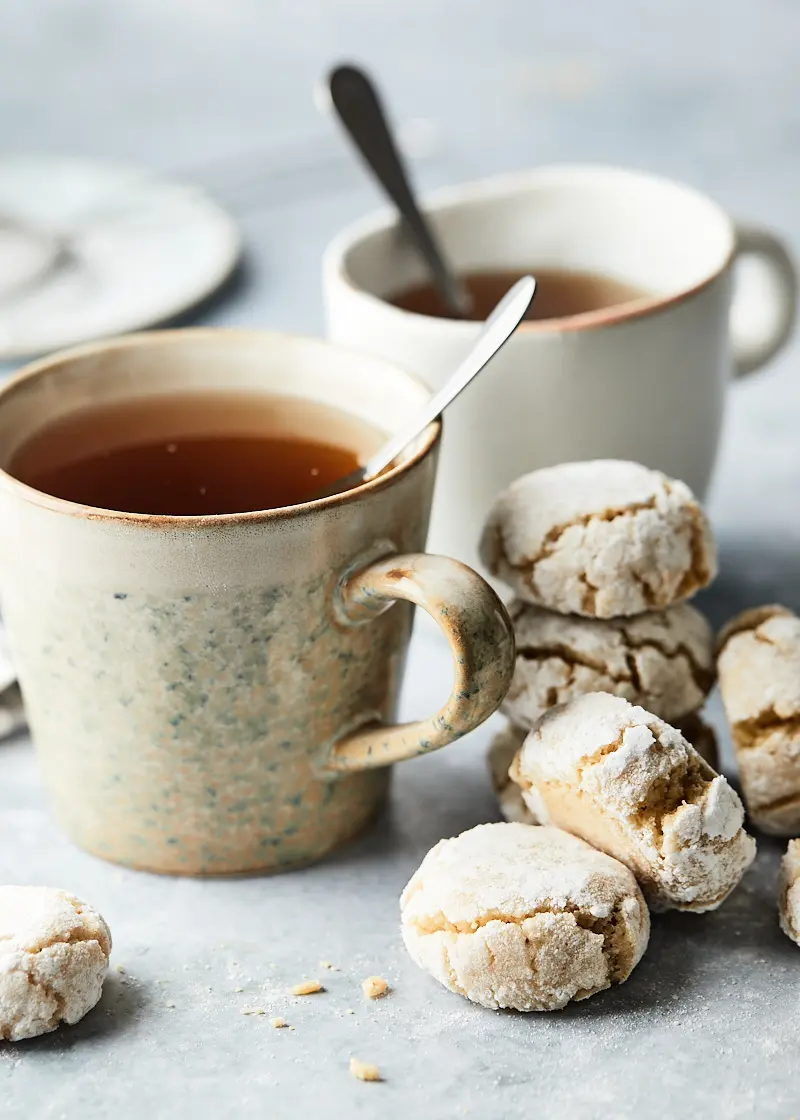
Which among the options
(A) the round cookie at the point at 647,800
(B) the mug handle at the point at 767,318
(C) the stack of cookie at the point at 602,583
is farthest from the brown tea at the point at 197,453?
(B) the mug handle at the point at 767,318

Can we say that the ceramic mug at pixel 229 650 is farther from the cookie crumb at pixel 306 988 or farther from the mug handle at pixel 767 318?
the mug handle at pixel 767 318

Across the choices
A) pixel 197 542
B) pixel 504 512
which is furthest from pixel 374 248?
pixel 197 542

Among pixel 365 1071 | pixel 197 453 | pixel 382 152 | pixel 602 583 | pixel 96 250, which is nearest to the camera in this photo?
pixel 365 1071

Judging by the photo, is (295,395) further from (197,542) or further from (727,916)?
(727,916)

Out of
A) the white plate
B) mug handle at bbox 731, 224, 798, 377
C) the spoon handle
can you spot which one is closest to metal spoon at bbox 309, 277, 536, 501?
the spoon handle

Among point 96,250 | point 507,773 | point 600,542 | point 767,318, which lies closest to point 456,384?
point 600,542

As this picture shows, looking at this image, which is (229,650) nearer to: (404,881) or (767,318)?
(404,881)

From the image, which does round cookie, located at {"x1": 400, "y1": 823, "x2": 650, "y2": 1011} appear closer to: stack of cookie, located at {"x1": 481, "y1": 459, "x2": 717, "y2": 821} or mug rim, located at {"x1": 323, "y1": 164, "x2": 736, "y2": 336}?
stack of cookie, located at {"x1": 481, "y1": 459, "x2": 717, "y2": 821}
